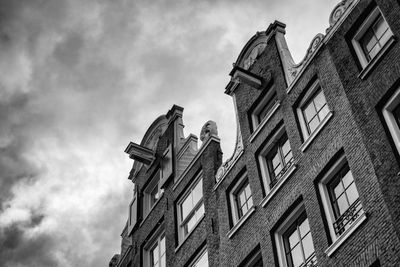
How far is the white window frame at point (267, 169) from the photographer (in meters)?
20.3

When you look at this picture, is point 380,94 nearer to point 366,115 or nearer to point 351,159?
point 366,115

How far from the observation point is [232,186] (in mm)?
24000

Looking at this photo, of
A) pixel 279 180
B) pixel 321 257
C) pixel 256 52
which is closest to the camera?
pixel 321 257

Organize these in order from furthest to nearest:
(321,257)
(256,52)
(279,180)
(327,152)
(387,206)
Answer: (256,52) → (279,180) → (327,152) → (321,257) → (387,206)

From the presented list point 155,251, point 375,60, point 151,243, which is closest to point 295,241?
point 375,60

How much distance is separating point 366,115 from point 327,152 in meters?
1.71

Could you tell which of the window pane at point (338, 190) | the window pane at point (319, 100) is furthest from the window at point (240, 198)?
the window pane at point (338, 190)

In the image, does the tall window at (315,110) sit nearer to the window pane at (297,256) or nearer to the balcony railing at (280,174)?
the balcony railing at (280,174)

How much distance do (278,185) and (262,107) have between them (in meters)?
4.54

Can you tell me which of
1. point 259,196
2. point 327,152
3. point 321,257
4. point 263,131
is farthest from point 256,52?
point 321,257

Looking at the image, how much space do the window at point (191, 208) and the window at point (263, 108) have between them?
382cm

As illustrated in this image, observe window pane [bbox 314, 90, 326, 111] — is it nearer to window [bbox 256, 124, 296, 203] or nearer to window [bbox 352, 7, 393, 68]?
window [bbox 256, 124, 296, 203]

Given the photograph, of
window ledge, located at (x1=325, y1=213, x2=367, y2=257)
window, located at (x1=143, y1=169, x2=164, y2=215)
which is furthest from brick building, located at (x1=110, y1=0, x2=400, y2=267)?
window, located at (x1=143, y1=169, x2=164, y2=215)

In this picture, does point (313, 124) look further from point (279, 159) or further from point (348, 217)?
point (348, 217)
